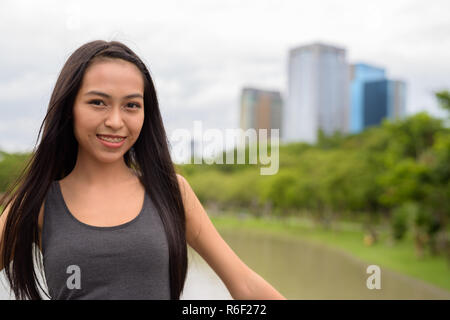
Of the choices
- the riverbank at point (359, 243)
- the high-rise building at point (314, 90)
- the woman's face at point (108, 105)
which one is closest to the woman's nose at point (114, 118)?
the woman's face at point (108, 105)

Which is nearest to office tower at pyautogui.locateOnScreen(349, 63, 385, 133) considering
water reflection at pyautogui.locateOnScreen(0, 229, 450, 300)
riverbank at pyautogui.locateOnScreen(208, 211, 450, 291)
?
riverbank at pyautogui.locateOnScreen(208, 211, 450, 291)

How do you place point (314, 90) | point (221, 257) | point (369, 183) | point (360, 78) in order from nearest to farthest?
point (221, 257) → point (369, 183) → point (314, 90) → point (360, 78)

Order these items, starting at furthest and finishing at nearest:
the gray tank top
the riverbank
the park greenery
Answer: the riverbank < the park greenery < the gray tank top

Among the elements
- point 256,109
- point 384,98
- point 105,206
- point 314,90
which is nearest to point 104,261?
point 105,206

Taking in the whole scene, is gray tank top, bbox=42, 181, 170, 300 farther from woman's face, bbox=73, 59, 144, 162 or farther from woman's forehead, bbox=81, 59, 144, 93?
woman's forehead, bbox=81, 59, 144, 93

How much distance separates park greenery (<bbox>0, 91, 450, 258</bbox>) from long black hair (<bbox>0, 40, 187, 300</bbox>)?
8 centimetres

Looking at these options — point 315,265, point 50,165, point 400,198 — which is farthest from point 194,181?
point 50,165

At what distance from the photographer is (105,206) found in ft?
3.67

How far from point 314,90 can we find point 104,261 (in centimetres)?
3908

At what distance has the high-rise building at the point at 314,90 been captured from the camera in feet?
118

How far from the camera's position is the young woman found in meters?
1.05

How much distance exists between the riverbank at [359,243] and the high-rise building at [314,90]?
10.2 m

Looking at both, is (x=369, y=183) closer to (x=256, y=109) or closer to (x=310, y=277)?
(x=310, y=277)
